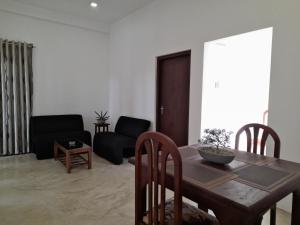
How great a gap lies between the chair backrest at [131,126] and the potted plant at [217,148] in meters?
2.49

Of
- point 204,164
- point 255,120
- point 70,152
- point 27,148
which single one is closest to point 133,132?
point 70,152

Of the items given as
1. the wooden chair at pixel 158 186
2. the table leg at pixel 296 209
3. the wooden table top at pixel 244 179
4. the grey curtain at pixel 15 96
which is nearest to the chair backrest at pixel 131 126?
the grey curtain at pixel 15 96

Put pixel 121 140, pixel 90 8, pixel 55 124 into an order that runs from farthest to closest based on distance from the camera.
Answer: pixel 55 124 → pixel 90 8 → pixel 121 140

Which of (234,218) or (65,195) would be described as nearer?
(234,218)

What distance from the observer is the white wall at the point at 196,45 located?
2.27 m

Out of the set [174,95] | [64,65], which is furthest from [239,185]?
[64,65]

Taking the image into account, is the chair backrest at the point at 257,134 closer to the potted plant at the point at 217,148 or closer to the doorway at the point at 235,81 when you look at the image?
the potted plant at the point at 217,148

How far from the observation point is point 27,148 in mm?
4418

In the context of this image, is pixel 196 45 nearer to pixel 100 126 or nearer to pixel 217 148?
pixel 217 148

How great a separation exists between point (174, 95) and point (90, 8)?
102 inches

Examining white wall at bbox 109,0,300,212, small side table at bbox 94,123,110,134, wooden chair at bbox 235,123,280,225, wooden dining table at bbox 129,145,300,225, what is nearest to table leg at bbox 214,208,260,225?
wooden dining table at bbox 129,145,300,225

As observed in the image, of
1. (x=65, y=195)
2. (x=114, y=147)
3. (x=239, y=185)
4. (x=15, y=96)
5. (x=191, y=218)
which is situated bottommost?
(x=65, y=195)

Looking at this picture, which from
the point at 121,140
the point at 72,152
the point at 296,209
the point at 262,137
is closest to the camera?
the point at 296,209

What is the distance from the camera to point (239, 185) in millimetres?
1202
